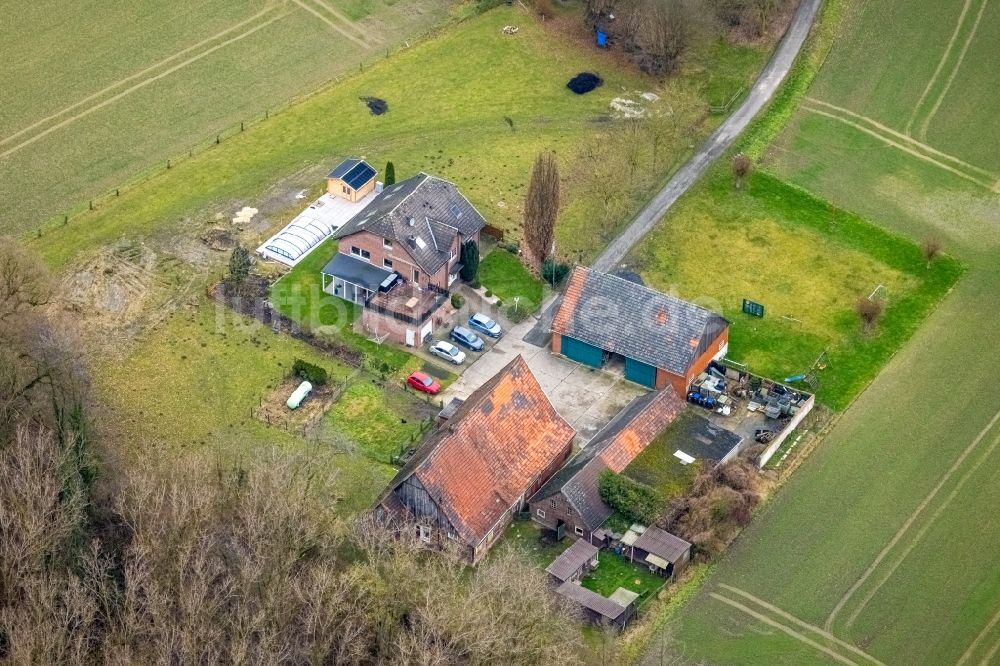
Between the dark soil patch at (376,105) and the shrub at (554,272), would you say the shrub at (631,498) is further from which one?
the dark soil patch at (376,105)

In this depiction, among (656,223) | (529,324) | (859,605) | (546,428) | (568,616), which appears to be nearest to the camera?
(568,616)

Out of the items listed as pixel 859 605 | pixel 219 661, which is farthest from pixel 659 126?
pixel 219 661

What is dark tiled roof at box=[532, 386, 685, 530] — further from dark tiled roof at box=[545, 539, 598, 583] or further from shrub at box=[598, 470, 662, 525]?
dark tiled roof at box=[545, 539, 598, 583]

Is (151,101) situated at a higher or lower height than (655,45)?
lower

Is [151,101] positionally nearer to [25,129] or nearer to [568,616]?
[25,129]

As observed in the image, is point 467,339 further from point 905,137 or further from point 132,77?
point 905,137

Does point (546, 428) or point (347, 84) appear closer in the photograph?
point (546, 428)
